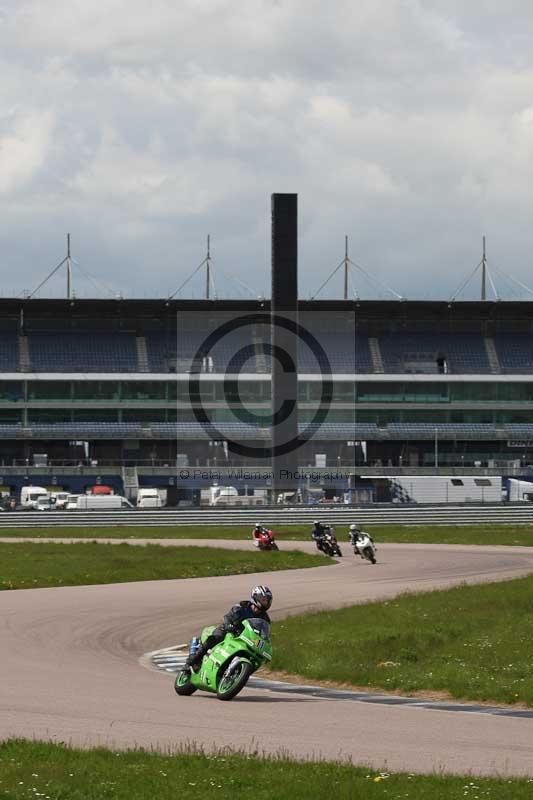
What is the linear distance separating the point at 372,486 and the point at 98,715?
8971 centimetres

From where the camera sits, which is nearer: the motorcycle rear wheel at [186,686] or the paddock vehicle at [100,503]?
the motorcycle rear wheel at [186,686]

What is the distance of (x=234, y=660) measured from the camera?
18.1 metres

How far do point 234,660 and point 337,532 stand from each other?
5065cm

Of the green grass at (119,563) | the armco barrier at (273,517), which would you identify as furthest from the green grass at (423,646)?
the armco barrier at (273,517)

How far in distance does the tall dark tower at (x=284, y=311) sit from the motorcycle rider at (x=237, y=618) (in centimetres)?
8777

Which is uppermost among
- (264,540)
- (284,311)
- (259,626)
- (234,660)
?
(284,311)

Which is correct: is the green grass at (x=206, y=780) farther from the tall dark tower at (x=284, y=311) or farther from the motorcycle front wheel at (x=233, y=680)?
the tall dark tower at (x=284, y=311)

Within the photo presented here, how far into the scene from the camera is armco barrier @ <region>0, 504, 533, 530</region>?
75.8 meters

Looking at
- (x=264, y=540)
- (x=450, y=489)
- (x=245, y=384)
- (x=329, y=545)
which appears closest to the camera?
(x=329, y=545)

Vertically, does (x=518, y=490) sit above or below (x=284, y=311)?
below

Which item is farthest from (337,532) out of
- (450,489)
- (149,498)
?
(450,489)

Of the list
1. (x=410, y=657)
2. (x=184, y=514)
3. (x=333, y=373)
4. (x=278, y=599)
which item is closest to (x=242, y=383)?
(x=333, y=373)

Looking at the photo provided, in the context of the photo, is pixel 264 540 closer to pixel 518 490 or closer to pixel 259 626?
pixel 259 626

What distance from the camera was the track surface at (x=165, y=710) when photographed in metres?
14.2
